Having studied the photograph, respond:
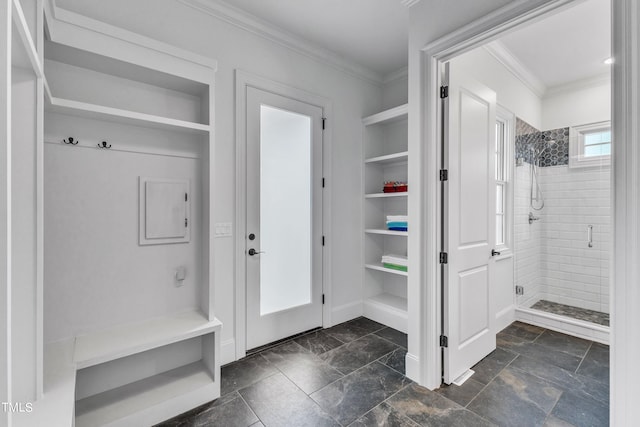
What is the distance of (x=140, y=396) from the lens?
173 cm

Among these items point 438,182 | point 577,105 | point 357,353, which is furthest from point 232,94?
point 577,105

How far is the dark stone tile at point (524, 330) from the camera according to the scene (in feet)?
9.40

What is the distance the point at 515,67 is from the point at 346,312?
127 inches

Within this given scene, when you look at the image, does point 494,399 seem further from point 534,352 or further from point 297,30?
point 297,30

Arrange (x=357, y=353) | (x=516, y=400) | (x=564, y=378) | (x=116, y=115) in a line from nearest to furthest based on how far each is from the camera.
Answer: (x=116, y=115)
(x=516, y=400)
(x=564, y=378)
(x=357, y=353)

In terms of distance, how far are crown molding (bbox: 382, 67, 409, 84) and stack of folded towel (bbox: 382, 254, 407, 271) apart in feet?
6.74

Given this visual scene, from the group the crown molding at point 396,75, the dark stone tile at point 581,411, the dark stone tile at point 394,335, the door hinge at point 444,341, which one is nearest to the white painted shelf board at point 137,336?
the door hinge at point 444,341

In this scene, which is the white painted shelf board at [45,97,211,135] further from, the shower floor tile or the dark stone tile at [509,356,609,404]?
the shower floor tile

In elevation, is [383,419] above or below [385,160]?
below

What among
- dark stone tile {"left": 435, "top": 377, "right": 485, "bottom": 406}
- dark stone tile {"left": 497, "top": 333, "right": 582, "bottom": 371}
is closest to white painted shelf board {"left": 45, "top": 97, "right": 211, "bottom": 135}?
dark stone tile {"left": 435, "top": 377, "right": 485, "bottom": 406}

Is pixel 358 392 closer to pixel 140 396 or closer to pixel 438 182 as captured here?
pixel 140 396

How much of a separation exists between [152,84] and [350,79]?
2.05 meters

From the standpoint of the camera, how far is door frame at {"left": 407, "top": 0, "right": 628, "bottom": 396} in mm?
1226

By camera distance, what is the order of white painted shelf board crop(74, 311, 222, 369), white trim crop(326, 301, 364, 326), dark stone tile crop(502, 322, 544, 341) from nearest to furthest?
white painted shelf board crop(74, 311, 222, 369), dark stone tile crop(502, 322, 544, 341), white trim crop(326, 301, 364, 326)
